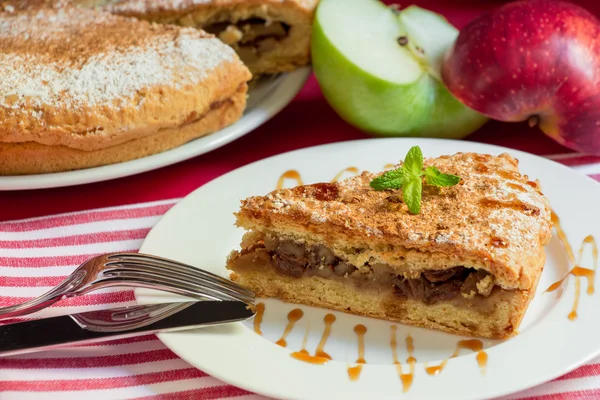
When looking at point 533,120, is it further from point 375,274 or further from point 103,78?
point 103,78

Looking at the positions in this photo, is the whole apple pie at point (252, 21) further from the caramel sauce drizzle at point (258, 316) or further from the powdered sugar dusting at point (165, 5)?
the caramel sauce drizzle at point (258, 316)

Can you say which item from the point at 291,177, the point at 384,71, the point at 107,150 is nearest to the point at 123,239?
the point at 107,150

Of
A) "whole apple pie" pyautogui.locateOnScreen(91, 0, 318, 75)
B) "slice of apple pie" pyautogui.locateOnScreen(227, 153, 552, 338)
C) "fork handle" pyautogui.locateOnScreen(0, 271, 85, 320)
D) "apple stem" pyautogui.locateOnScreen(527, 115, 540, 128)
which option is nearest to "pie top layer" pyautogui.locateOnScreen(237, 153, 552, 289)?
"slice of apple pie" pyautogui.locateOnScreen(227, 153, 552, 338)

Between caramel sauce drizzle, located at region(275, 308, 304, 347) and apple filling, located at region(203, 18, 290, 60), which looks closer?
caramel sauce drizzle, located at region(275, 308, 304, 347)

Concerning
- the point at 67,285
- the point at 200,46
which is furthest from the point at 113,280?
the point at 200,46

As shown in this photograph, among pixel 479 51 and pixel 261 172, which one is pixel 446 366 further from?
pixel 479 51

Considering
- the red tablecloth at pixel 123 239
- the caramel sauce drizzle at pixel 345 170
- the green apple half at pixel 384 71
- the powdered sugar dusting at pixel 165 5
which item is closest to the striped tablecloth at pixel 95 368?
the red tablecloth at pixel 123 239

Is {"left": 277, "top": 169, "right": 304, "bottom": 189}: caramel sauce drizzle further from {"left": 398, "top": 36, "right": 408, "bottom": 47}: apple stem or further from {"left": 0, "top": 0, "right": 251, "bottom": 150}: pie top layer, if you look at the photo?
{"left": 398, "top": 36, "right": 408, "bottom": 47}: apple stem
